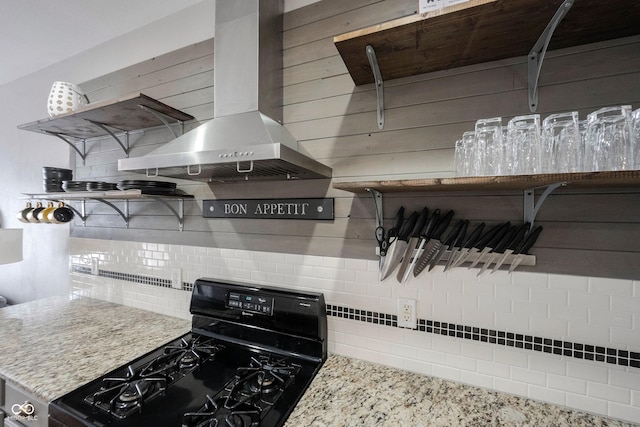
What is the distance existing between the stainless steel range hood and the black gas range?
626 mm

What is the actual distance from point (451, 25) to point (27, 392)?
2021mm

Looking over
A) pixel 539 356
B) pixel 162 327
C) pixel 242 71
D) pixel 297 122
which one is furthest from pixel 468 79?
pixel 162 327

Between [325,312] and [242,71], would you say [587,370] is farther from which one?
[242,71]

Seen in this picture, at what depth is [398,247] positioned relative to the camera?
1203 mm

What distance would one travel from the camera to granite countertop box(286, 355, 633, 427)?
92 centimetres

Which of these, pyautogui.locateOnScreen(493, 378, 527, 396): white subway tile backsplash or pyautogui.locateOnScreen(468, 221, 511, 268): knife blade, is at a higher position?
pyautogui.locateOnScreen(468, 221, 511, 268): knife blade

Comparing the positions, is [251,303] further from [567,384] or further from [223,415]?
[567,384]

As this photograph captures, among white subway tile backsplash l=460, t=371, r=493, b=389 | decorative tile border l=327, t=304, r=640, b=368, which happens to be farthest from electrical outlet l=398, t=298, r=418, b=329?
white subway tile backsplash l=460, t=371, r=493, b=389

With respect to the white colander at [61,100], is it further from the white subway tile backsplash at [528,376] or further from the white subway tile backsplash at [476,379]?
the white subway tile backsplash at [528,376]

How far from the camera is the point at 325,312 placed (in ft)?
4.44

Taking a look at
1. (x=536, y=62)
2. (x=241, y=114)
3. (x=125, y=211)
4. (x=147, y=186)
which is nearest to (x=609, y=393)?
(x=536, y=62)

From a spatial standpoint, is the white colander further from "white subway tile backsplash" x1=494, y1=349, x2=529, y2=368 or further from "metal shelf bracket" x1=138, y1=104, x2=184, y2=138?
"white subway tile backsplash" x1=494, y1=349, x2=529, y2=368

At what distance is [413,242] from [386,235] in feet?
0.41

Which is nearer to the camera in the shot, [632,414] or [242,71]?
[632,414]
